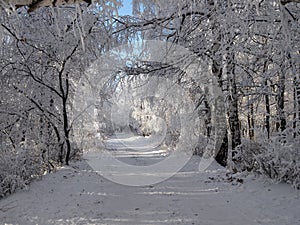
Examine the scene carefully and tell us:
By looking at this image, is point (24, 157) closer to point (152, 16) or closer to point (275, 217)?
point (152, 16)

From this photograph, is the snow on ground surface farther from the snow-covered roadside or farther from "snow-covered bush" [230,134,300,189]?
"snow-covered bush" [230,134,300,189]


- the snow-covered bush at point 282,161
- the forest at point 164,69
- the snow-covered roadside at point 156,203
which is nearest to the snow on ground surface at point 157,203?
the snow-covered roadside at point 156,203

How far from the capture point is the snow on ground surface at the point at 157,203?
13.7ft

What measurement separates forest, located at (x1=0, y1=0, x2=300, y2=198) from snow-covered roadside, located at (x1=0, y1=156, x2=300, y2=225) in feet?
1.67

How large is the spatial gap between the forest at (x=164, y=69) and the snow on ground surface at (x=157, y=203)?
544mm

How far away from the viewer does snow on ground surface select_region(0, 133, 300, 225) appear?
4.16 meters

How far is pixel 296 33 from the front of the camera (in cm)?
499

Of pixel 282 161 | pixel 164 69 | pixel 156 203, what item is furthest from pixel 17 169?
pixel 282 161

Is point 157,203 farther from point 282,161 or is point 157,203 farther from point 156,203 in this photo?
point 282,161

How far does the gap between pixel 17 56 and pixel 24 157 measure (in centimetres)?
345

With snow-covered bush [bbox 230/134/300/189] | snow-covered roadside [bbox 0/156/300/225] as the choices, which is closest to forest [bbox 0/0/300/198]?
snow-covered bush [bbox 230/134/300/189]

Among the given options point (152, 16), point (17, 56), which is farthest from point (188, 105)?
point (17, 56)

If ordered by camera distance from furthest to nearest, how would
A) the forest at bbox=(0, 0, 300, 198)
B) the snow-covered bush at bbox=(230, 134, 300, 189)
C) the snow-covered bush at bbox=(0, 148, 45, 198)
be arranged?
the snow-covered bush at bbox=(0, 148, 45, 198) < the forest at bbox=(0, 0, 300, 198) < the snow-covered bush at bbox=(230, 134, 300, 189)

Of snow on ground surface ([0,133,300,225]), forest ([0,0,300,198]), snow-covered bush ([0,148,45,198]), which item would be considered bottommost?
snow on ground surface ([0,133,300,225])
